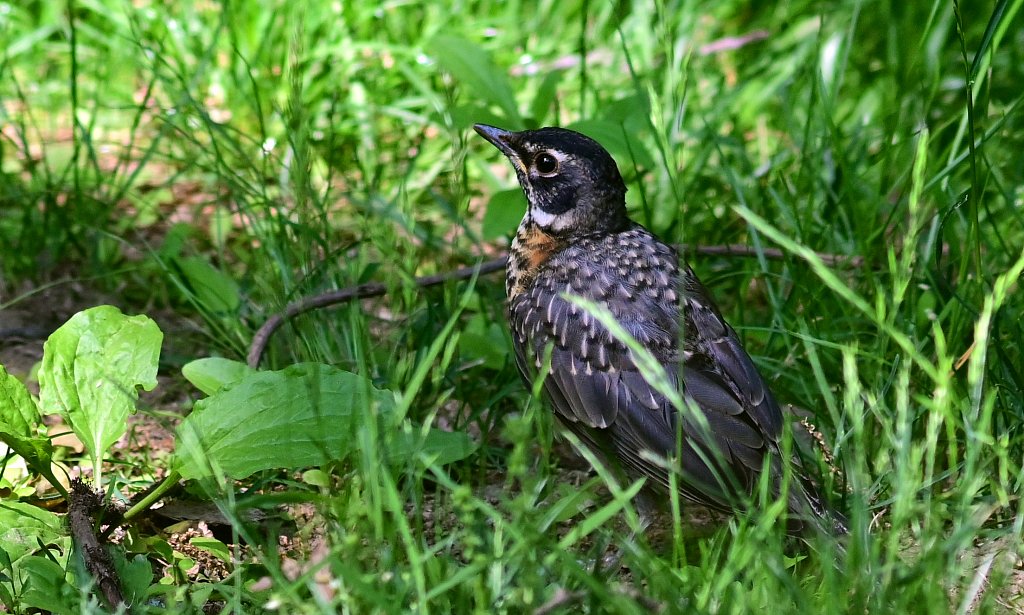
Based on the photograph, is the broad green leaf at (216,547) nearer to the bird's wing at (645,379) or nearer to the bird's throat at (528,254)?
the bird's wing at (645,379)

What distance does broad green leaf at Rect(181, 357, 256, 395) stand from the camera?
3416 millimetres

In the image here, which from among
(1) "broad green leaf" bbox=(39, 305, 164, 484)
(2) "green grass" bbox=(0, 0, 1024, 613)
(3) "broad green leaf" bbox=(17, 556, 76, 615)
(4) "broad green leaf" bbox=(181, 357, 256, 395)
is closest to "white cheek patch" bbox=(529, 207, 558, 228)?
(2) "green grass" bbox=(0, 0, 1024, 613)

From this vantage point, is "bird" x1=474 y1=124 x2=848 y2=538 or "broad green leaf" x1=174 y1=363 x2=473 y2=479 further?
"bird" x1=474 y1=124 x2=848 y2=538

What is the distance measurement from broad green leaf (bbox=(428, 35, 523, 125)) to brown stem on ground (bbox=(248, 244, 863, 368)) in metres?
0.73

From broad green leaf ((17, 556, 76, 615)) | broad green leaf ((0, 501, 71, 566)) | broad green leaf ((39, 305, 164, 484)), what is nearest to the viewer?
broad green leaf ((17, 556, 76, 615))

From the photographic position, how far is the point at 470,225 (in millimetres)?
5352

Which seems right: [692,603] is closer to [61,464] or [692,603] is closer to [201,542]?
[201,542]

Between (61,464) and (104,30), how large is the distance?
308 centimetres

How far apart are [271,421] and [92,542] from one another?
1.72 ft

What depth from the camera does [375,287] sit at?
3.95 m

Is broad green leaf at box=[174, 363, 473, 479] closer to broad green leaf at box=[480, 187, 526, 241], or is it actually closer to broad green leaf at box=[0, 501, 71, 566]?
broad green leaf at box=[0, 501, 71, 566]

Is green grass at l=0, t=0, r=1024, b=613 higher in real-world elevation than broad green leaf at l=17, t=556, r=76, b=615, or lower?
higher

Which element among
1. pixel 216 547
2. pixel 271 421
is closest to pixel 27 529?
pixel 216 547

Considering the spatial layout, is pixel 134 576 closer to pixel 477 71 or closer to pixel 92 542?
pixel 92 542
